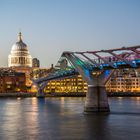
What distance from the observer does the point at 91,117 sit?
69500 millimetres

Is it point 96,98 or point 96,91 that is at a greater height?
point 96,91

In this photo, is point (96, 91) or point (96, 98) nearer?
point (96, 98)

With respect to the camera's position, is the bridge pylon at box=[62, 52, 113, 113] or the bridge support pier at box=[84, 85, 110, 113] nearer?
the bridge support pier at box=[84, 85, 110, 113]

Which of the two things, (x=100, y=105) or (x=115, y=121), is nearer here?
(x=115, y=121)

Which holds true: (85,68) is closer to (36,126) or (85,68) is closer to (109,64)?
(109,64)

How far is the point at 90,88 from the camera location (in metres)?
77.1

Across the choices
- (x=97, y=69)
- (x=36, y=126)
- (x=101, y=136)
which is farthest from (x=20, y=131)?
(x=97, y=69)

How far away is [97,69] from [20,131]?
985 inches

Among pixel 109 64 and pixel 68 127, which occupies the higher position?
pixel 109 64

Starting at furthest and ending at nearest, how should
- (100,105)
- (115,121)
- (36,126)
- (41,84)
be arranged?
(41,84) < (100,105) < (115,121) < (36,126)

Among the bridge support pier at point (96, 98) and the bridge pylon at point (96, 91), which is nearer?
the bridge support pier at point (96, 98)

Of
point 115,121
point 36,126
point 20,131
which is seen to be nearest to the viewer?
point 20,131

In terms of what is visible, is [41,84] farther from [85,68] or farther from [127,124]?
[127,124]

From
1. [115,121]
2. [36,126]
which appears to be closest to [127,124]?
[115,121]
